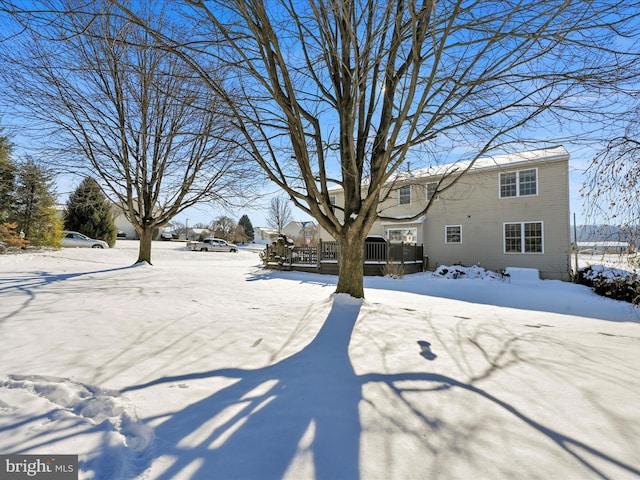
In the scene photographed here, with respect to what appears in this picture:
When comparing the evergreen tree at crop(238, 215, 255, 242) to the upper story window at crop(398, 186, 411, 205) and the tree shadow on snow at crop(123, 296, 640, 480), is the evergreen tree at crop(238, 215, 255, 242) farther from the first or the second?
the tree shadow on snow at crop(123, 296, 640, 480)

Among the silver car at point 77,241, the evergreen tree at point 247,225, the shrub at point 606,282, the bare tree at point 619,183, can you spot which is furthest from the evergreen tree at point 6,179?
the evergreen tree at point 247,225

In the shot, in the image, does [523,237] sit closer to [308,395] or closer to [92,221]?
[308,395]

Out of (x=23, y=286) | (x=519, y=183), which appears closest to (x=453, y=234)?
(x=519, y=183)

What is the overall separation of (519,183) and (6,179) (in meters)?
27.2

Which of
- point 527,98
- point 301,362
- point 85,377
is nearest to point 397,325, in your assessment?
point 301,362

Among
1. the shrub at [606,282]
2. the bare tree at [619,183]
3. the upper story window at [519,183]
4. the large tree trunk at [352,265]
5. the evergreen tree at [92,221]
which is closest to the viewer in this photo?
the bare tree at [619,183]

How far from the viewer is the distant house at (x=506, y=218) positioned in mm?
14281

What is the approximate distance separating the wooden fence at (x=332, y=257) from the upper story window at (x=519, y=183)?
17.4 ft

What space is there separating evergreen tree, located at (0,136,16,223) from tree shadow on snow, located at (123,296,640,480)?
20.9 metres

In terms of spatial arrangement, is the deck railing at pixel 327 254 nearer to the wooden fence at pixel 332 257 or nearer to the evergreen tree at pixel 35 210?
the wooden fence at pixel 332 257

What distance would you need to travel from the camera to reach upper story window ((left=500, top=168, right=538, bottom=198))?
14969mm

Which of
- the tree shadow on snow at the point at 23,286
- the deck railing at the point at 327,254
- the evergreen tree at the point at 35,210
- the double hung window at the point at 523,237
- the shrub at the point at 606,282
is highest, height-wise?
the evergreen tree at the point at 35,210

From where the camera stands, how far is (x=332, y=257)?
609 inches

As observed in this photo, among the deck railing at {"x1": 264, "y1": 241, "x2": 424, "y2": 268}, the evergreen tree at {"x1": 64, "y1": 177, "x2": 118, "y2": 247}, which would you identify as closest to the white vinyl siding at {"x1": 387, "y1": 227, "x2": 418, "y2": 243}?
the deck railing at {"x1": 264, "y1": 241, "x2": 424, "y2": 268}
